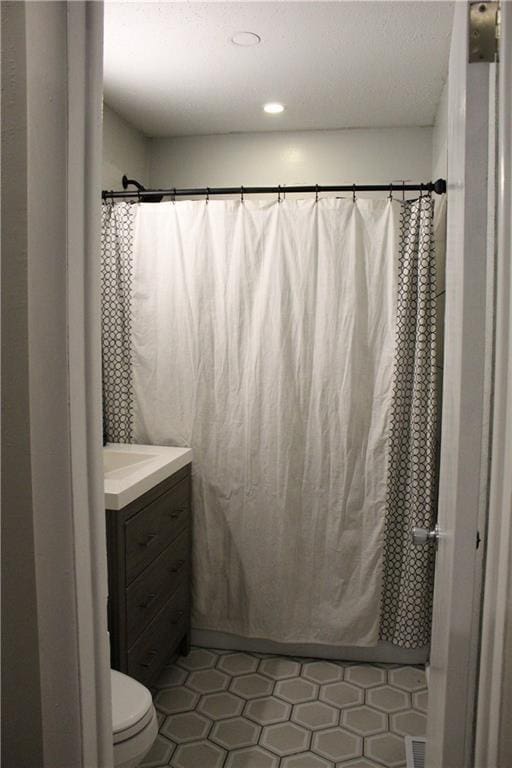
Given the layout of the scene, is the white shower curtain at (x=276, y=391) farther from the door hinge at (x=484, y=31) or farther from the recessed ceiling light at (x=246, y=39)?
the door hinge at (x=484, y=31)

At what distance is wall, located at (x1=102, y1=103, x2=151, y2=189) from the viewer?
8.80 ft

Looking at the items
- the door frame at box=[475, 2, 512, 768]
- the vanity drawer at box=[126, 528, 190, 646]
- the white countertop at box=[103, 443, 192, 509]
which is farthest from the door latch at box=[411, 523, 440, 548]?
the vanity drawer at box=[126, 528, 190, 646]

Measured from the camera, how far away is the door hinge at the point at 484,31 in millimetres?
881

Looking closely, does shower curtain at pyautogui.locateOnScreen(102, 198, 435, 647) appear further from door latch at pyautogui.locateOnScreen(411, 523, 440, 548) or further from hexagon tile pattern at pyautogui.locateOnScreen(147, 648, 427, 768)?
door latch at pyautogui.locateOnScreen(411, 523, 440, 548)

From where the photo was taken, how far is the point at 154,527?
2.20 metres

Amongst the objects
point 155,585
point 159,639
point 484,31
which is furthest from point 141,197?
point 484,31

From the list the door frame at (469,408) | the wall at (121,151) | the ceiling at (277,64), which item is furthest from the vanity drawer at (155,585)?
the ceiling at (277,64)

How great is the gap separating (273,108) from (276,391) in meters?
1.33

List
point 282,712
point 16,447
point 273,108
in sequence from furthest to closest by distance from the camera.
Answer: point 273,108, point 282,712, point 16,447

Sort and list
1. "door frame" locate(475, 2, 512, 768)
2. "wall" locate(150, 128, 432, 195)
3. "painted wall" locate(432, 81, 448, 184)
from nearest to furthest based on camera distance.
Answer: "door frame" locate(475, 2, 512, 768), "painted wall" locate(432, 81, 448, 184), "wall" locate(150, 128, 432, 195)

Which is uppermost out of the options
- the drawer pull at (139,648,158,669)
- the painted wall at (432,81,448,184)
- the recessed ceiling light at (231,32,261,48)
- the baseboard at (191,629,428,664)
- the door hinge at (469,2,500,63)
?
the recessed ceiling light at (231,32,261,48)

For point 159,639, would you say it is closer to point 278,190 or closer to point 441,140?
point 278,190

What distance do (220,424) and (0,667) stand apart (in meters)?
1.96

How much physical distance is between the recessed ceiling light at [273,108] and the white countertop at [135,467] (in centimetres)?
164
